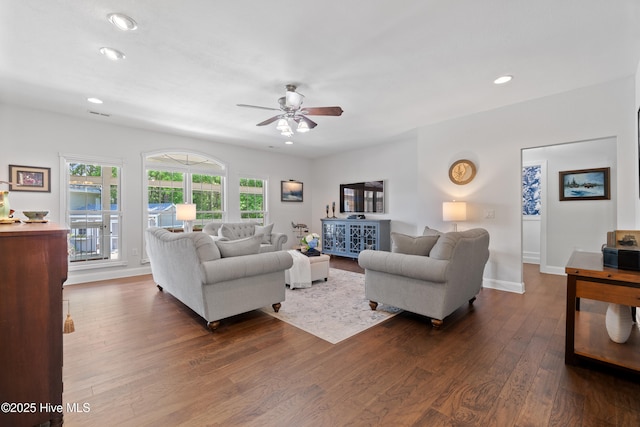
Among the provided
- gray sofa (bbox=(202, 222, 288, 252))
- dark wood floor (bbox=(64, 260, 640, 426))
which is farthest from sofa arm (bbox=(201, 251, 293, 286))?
gray sofa (bbox=(202, 222, 288, 252))

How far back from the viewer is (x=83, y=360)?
213 centimetres

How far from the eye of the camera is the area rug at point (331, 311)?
265cm

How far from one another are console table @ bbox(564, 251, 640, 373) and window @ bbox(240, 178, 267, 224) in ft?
19.3

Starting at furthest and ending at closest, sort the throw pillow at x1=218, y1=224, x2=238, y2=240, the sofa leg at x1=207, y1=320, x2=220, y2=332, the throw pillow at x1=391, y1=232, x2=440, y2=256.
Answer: the throw pillow at x1=218, y1=224, x2=238, y2=240
the throw pillow at x1=391, y1=232, x2=440, y2=256
the sofa leg at x1=207, y1=320, x2=220, y2=332

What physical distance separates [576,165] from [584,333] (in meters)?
3.79

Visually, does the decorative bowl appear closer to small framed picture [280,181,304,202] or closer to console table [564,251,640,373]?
console table [564,251,640,373]

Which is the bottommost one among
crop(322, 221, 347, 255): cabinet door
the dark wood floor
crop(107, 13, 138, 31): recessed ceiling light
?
the dark wood floor

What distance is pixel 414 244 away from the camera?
2.88 m

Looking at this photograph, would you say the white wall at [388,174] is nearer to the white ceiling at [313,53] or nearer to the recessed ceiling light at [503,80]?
the white ceiling at [313,53]

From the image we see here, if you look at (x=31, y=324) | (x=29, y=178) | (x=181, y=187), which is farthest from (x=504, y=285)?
(x=29, y=178)

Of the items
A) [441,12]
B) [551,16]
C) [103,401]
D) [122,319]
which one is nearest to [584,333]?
[551,16]

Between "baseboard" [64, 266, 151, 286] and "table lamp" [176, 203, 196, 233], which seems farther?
"table lamp" [176, 203, 196, 233]

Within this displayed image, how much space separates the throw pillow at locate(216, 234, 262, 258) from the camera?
8.90ft

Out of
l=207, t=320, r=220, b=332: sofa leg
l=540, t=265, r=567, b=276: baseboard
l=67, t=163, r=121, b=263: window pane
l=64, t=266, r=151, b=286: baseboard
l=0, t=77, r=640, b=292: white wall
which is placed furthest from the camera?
l=540, t=265, r=567, b=276: baseboard
